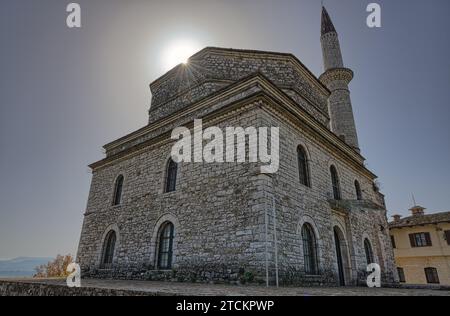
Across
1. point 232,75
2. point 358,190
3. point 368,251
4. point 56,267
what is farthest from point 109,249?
point 56,267

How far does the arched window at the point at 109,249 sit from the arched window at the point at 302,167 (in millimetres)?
8033

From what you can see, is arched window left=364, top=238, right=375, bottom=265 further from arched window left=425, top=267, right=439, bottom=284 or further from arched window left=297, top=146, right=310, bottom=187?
arched window left=425, top=267, right=439, bottom=284

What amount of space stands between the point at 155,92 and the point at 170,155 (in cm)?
539

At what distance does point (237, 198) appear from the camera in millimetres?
7621

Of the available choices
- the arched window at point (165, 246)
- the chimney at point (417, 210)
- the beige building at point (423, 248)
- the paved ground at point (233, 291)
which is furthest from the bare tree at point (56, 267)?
the chimney at point (417, 210)

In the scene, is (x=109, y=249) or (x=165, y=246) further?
(x=109, y=249)

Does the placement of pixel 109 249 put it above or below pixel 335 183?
below

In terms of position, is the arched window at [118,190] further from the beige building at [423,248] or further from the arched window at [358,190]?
the beige building at [423,248]

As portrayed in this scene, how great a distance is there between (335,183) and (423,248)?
16.0 m

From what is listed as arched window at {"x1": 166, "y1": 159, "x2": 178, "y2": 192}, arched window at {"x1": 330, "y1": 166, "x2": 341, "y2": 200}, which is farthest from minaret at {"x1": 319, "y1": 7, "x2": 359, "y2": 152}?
arched window at {"x1": 166, "y1": 159, "x2": 178, "y2": 192}

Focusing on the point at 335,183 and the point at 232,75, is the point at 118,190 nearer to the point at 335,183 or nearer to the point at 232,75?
the point at 232,75
